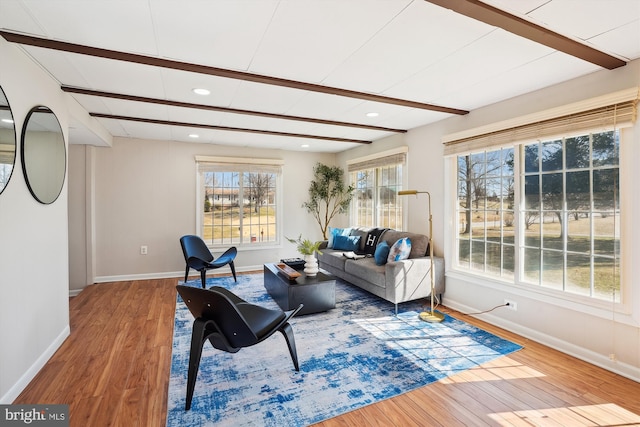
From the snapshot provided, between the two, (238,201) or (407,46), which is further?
(238,201)

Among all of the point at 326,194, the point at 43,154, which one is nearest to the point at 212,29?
the point at 43,154

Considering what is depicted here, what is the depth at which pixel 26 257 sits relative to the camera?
2.32m

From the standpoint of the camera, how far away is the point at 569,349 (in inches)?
109

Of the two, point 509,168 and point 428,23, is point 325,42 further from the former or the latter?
point 509,168

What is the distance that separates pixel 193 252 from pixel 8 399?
3.08 meters

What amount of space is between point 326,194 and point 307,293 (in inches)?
128

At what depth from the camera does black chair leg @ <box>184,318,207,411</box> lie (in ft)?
6.63

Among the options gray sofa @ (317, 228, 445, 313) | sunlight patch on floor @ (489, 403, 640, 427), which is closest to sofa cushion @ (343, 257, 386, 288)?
gray sofa @ (317, 228, 445, 313)

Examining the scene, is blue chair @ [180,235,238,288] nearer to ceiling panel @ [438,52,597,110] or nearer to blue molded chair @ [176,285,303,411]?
blue molded chair @ [176,285,303,411]

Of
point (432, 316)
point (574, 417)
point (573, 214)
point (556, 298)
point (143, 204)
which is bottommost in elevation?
point (574, 417)

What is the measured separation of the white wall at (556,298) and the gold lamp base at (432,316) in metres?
0.41

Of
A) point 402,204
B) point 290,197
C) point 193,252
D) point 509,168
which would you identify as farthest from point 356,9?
point 290,197

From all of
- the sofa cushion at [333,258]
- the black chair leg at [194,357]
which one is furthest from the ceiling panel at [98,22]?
the sofa cushion at [333,258]

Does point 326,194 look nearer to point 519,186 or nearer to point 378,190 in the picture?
point 378,190
